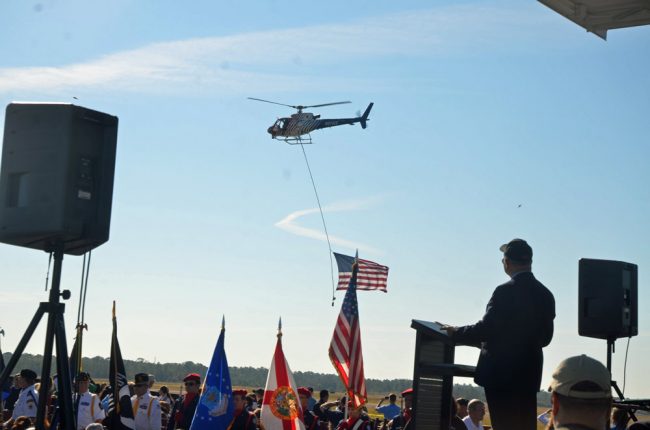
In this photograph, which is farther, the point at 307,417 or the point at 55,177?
the point at 307,417

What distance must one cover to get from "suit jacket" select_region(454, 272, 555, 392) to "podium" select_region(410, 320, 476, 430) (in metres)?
0.14

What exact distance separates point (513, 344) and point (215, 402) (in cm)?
811

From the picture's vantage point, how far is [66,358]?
6395 mm

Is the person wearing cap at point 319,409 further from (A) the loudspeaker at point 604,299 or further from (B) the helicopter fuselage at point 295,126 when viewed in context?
(B) the helicopter fuselage at point 295,126

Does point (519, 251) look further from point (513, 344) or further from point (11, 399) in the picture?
point (11, 399)

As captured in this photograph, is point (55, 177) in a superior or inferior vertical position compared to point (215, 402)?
superior

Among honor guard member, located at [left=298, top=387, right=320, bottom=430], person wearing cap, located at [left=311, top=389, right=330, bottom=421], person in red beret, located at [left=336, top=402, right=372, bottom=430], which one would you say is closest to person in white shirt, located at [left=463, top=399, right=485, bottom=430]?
person in red beret, located at [left=336, top=402, right=372, bottom=430]

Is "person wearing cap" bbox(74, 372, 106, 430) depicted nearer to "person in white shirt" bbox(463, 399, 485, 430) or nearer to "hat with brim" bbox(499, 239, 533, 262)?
"person in white shirt" bbox(463, 399, 485, 430)

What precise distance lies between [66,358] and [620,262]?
6590 mm

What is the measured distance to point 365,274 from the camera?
18.6m

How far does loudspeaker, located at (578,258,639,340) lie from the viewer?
10.5 m

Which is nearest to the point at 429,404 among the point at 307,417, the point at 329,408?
the point at 307,417

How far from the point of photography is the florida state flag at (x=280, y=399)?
44.4ft

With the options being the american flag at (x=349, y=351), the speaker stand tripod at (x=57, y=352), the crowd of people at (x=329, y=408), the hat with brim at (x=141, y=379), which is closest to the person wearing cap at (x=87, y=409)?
the crowd of people at (x=329, y=408)
